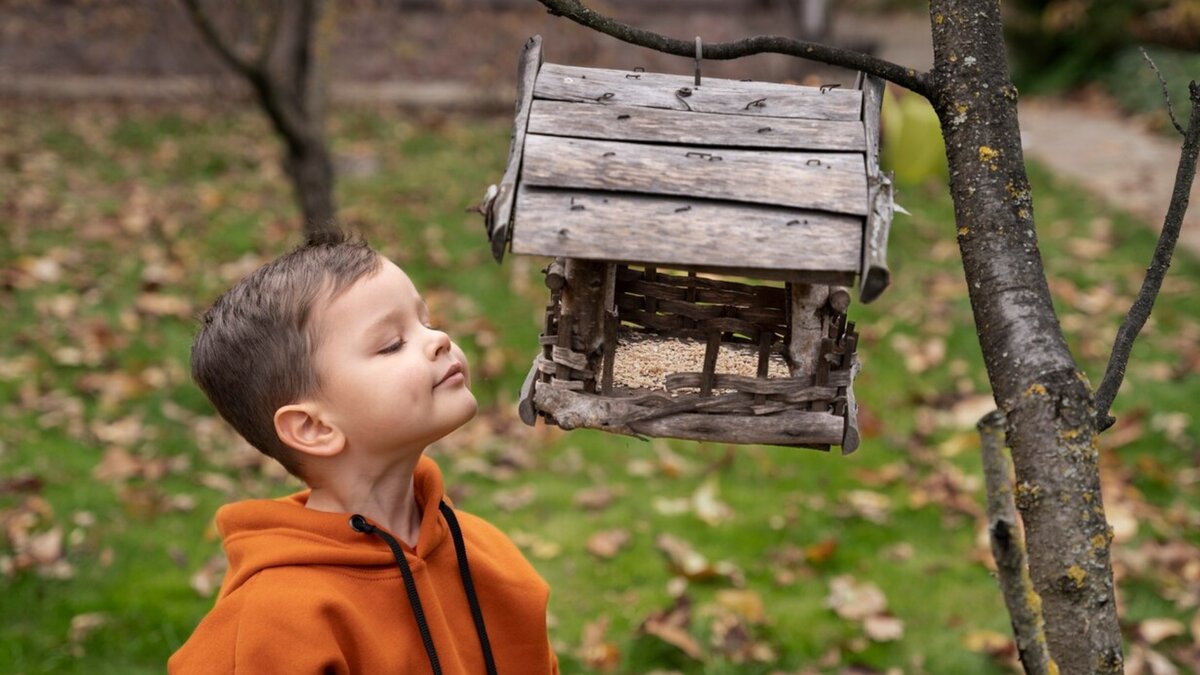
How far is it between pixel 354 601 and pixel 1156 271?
123cm

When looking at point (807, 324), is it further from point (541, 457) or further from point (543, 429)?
point (543, 429)

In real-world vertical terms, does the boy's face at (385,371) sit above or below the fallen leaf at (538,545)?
above

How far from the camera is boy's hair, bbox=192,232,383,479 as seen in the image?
171 cm

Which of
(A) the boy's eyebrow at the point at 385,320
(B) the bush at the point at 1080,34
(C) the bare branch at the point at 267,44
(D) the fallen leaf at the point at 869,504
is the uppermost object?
(B) the bush at the point at 1080,34

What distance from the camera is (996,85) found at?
1.48 metres

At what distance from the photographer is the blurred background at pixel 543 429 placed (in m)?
3.36

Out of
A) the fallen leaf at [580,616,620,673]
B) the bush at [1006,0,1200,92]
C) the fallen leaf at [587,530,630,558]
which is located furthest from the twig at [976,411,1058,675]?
the bush at [1006,0,1200,92]

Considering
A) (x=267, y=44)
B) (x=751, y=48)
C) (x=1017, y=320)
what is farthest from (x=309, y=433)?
(x=267, y=44)

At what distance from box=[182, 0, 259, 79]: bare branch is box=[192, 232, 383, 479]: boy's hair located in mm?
2922

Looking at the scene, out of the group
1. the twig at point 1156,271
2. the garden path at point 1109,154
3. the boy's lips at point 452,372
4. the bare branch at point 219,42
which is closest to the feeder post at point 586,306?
the boy's lips at point 452,372

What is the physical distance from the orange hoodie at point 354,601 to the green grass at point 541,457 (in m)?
1.37

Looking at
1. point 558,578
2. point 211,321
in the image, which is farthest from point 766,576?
point 211,321

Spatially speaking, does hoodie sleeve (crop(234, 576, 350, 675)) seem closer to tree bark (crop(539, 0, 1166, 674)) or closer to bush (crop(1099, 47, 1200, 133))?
tree bark (crop(539, 0, 1166, 674))

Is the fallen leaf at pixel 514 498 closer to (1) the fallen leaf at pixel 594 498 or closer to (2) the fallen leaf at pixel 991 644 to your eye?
(1) the fallen leaf at pixel 594 498
